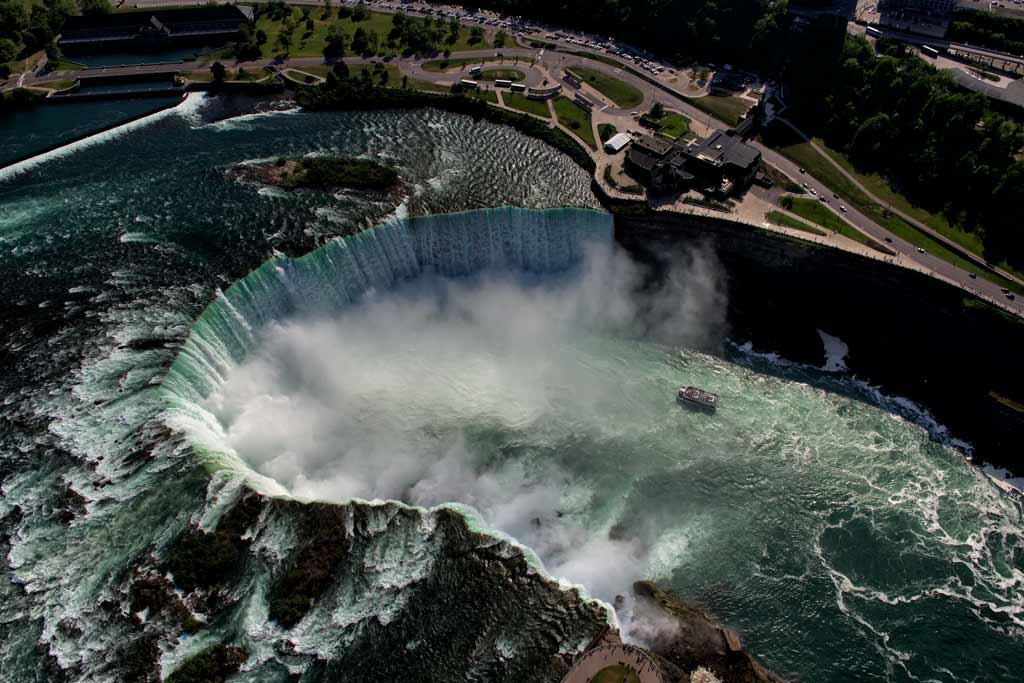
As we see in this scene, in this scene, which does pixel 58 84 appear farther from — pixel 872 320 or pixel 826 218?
pixel 872 320

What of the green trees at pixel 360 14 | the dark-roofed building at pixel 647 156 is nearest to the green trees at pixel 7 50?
the green trees at pixel 360 14

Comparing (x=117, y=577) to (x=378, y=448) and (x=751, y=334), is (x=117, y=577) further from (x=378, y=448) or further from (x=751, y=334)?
(x=751, y=334)

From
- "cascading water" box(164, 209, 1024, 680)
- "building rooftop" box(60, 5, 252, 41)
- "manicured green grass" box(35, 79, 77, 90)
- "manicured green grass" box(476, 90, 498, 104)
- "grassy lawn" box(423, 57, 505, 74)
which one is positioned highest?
"building rooftop" box(60, 5, 252, 41)

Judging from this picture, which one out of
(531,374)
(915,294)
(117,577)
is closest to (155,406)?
(117,577)

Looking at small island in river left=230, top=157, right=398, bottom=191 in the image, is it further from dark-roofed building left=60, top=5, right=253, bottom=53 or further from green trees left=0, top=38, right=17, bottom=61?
green trees left=0, top=38, right=17, bottom=61

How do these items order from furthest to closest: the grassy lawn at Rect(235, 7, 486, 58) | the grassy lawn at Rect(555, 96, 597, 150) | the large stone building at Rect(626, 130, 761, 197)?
the grassy lawn at Rect(235, 7, 486, 58), the grassy lawn at Rect(555, 96, 597, 150), the large stone building at Rect(626, 130, 761, 197)

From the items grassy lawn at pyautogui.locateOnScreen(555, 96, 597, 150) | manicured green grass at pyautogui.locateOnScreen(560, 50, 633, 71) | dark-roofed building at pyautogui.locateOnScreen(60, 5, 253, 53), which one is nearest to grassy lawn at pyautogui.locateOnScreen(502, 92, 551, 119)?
grassy lawn at pyautogui.locateOnScreen(555, 96, 597, 150)
